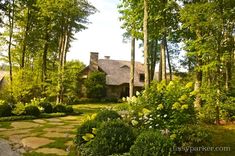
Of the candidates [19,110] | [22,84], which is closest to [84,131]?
[19,110]

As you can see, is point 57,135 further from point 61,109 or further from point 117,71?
point 117,71

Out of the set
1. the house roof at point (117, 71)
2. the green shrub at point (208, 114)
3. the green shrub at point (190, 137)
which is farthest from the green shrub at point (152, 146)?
the house roof at point (117, 71)

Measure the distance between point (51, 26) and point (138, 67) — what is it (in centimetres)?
1842

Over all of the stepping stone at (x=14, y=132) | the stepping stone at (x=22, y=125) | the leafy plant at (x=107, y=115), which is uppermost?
the leafy plant at (x=107, y=115)

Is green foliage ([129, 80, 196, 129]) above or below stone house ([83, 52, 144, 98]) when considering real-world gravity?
below

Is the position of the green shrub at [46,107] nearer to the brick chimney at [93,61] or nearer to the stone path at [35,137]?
the stone path at [35,137]

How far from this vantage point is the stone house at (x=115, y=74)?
34875mm

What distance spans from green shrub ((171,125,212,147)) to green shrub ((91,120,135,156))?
1008 millimetres

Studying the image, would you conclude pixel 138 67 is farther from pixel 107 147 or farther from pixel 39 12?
pixel 107 147

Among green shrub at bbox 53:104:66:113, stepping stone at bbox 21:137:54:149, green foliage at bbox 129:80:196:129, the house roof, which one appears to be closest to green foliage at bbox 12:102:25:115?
green shrub at bbox 53:104:66:113

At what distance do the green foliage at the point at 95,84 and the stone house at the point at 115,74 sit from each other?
5.14 ft

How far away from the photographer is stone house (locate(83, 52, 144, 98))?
1373 inches

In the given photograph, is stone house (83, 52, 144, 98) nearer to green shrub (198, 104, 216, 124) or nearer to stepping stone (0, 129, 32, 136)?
stepping stone (0, 129, 32, 136)

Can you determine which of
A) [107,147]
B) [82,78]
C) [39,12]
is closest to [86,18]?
[39,12]
